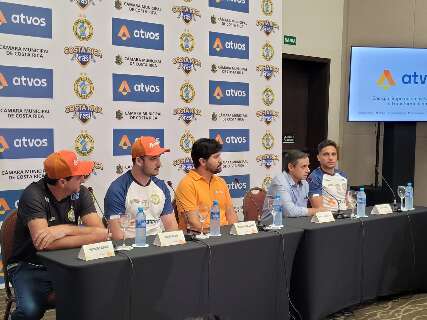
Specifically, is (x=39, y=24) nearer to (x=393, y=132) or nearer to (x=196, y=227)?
(x=196, y=227)

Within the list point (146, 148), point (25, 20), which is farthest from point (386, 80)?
point (25, 20)

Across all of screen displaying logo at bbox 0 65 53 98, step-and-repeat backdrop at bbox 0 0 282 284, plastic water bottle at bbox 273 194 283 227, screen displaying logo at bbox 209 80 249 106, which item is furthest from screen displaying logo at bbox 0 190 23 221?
screen displaying logo at bbox 209 80 249 106

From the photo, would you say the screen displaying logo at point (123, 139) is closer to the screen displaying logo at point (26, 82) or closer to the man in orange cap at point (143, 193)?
the screen displaying logo at point (26, 82)

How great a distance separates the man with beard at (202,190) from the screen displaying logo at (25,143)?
1.08 m

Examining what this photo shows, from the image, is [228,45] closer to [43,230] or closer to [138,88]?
[138,88]

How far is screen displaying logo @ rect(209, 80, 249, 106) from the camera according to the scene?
15.9 ft

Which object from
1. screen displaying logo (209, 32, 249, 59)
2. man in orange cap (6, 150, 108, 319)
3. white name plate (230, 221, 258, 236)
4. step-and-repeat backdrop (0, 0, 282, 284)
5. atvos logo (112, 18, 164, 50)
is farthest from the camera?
screen displaying logo (209, 32, 249, 59)

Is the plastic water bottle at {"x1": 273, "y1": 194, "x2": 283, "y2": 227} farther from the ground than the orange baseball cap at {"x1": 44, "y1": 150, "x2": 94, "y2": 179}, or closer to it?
closer to it

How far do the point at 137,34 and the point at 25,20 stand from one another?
0.91 metres

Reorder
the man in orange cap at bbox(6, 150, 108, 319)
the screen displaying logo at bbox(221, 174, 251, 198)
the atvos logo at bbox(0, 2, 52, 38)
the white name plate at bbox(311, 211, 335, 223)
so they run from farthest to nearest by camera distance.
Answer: the screen displaying logo at bbox(221, 174, 251, 198)
the atvos logo at bbox(0, 2, 52, 38)
the white name plate at bbox(311, 211, 335, 223)
the man in orange cap at bbox(6, 150, 108, 319)

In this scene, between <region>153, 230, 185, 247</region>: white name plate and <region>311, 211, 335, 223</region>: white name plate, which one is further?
<region>311, 211, 335, 223</region>: white name plate

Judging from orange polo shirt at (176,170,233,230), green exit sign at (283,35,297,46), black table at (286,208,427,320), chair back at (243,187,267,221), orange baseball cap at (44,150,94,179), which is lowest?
black table at (286,208,427,320)

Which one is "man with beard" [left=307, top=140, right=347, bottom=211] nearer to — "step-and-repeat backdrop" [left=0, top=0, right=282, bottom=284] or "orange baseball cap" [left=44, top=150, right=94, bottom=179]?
"step-and-repeat backdrop" [left=0, top=0, right=282, bottom=284]

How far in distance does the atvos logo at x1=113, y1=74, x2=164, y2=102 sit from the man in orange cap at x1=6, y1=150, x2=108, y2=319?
1766 mm
